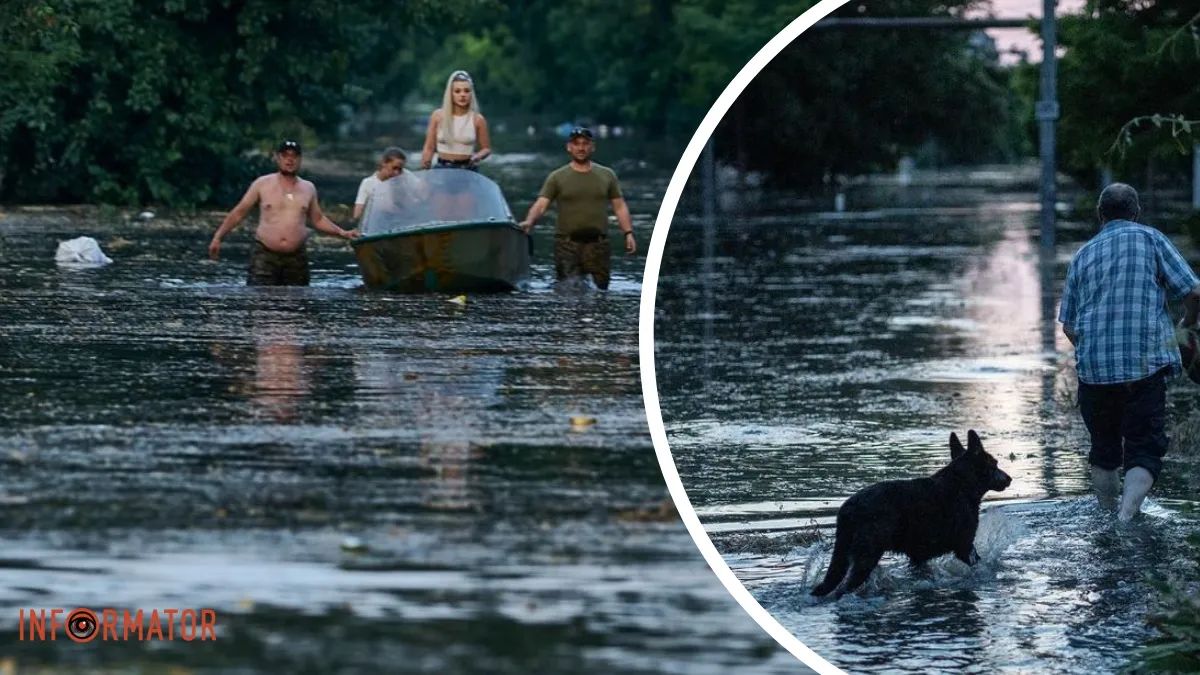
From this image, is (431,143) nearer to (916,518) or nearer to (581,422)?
(581,422)

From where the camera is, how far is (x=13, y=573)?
27.0ft

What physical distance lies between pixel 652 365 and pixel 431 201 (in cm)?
973

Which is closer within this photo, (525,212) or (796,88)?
(525,212)

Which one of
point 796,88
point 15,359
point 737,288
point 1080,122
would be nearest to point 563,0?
point 796,88

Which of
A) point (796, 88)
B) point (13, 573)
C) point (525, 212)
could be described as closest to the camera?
point (13, 573)

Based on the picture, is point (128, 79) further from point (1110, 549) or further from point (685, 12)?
point (685, 12)

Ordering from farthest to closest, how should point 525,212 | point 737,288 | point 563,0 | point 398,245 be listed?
point 563,0 → point 525,212 → point 737,288 → point 398,245

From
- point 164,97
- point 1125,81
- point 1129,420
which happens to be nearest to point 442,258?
point 1125,81

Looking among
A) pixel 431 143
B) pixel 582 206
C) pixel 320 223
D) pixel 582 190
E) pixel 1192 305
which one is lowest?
pixel 1192 305

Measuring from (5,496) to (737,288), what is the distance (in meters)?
16.4

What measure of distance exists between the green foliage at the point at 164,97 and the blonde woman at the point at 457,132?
37.9 feet

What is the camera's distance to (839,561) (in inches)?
360

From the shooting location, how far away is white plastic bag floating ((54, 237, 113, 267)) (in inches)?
818

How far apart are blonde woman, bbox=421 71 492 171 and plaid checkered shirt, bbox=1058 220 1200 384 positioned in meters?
8.98
